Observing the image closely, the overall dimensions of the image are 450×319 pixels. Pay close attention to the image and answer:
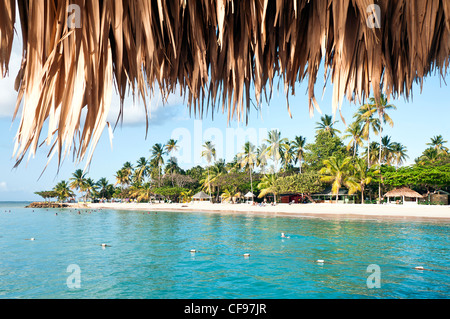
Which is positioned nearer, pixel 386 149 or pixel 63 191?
pixel 386 149

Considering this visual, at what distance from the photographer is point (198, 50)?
1.36m

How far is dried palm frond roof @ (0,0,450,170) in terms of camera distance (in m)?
1.08

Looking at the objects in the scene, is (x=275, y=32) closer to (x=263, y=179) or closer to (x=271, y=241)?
(x=271, y=241)

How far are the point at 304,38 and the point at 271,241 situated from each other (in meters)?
14.7

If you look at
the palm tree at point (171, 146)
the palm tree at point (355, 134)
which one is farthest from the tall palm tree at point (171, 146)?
the palm tree at point (355, 134)

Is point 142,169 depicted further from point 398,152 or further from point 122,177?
point 398,152

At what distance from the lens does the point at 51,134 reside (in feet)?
3.44

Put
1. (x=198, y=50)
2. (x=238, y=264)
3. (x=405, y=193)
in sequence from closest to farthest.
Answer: (x=198, y=50)
(x=238, y=264)
(x=405, y=193)

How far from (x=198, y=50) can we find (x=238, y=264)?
10.9 meters

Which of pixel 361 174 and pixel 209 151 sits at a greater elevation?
pixel 209 151

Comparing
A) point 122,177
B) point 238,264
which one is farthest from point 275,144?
point 122,177

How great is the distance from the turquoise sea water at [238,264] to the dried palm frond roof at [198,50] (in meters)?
7.59

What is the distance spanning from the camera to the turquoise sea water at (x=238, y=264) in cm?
867
